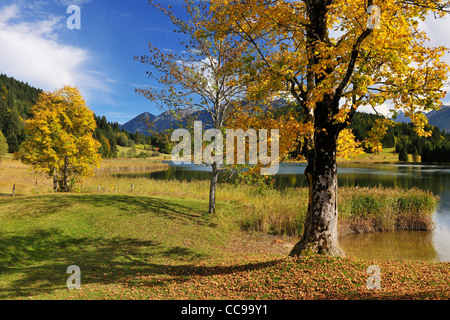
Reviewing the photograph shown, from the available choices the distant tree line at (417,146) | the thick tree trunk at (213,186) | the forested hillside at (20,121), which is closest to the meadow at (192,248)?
the thick tree trunk at (213,186)

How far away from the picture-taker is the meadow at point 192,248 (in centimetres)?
736

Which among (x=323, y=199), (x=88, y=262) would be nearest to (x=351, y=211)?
(x=323, y=199)

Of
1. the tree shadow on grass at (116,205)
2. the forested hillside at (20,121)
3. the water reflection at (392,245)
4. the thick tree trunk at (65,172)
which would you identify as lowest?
the water reflection at (392,245)

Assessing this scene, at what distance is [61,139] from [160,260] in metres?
16.8

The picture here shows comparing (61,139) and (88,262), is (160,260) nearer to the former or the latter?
(88,262)

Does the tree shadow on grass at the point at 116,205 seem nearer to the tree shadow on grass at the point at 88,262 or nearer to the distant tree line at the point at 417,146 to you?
the tree shadow on grass at the point at 88,262

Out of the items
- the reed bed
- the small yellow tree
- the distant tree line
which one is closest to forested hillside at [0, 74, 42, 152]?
the small yellow tree

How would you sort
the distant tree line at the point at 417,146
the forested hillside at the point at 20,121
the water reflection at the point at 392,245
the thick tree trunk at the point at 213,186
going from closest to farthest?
1. the water reflection at the point at 392,245
2. the thick tree trunk at the point at 213,186
3. the distant tree line at the point at 417,146
4. the forested hillside at the point at 20,121

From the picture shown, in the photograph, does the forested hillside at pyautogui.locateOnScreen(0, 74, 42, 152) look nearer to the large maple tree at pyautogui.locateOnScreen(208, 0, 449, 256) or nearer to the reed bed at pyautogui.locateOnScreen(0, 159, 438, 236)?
the reed bed at pyautogui.locateOnScreen(0, 159, 438, 236)

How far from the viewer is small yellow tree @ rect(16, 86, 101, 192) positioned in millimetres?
22828

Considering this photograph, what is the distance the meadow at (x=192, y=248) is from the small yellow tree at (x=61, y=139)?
5.55 meters

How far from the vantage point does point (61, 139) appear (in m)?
23.2

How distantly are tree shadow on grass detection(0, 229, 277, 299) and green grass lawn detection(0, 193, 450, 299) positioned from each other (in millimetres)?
35
